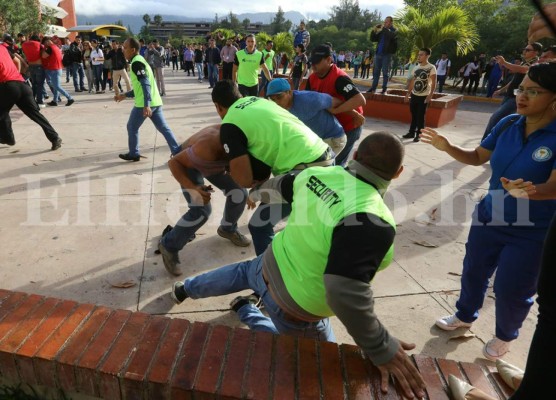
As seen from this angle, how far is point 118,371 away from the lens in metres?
1.55

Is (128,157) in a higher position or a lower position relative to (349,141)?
lower

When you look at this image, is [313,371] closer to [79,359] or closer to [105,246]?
[79,359]

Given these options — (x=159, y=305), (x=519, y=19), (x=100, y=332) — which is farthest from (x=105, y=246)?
(x=519, y=19)

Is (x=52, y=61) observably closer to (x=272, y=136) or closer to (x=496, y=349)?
(x=272, y=136)

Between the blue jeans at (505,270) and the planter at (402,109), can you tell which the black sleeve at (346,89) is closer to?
the blue jeans at (505,270)

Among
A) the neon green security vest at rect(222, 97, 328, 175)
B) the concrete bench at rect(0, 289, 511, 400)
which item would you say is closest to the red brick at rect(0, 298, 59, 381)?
the concrete bench at rect(0, 289, 511, 400)

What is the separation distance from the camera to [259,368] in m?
1.59

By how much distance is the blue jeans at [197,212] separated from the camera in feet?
10.1

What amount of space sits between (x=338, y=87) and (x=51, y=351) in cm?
325

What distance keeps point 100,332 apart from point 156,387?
0.41 meters

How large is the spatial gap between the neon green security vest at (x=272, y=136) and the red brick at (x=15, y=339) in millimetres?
1508

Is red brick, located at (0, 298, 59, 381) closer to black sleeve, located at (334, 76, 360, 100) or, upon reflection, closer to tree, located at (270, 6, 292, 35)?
black sleeve, located at (334, 76, 360, 100)

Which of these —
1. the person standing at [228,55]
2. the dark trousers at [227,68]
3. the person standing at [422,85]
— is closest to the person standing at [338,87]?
the person standing at [422,85]

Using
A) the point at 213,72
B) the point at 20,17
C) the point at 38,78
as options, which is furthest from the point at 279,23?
the point at 38,78
